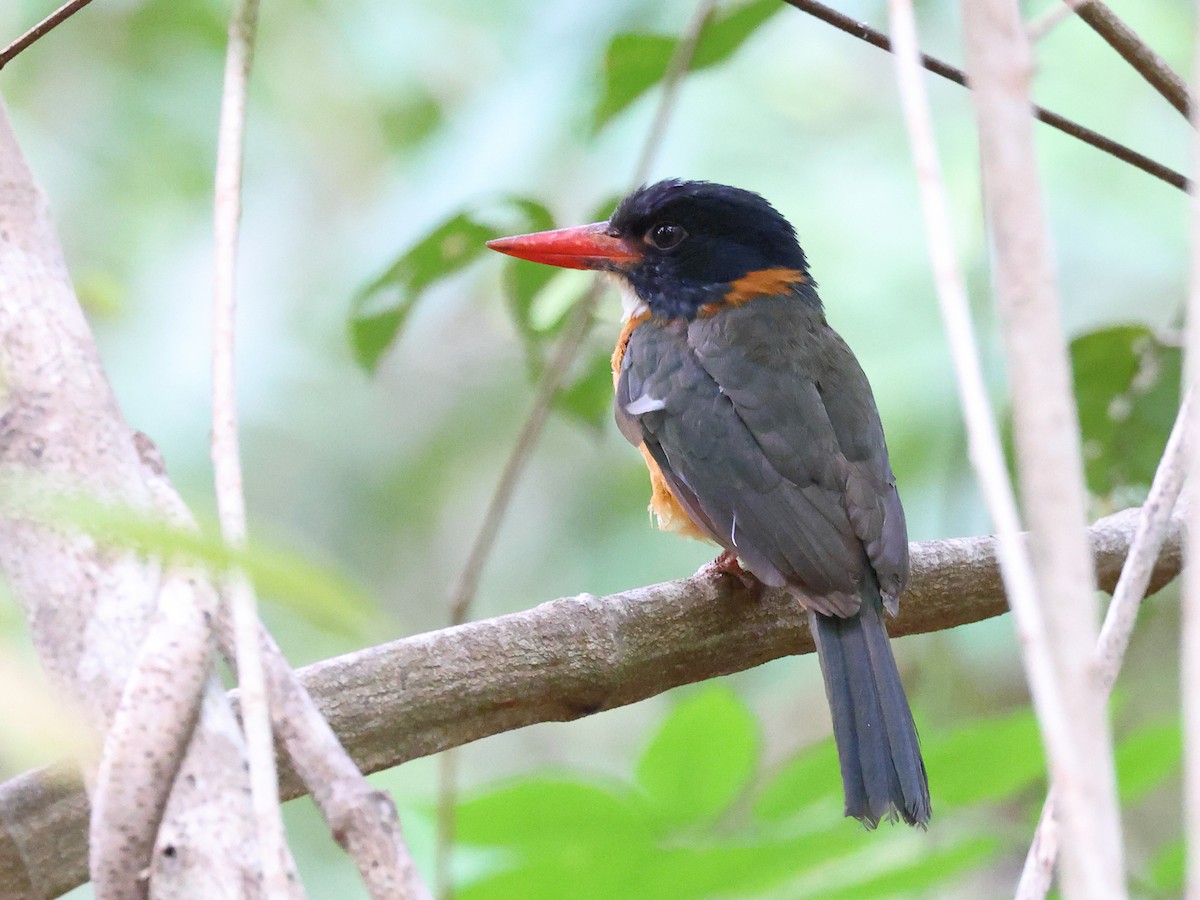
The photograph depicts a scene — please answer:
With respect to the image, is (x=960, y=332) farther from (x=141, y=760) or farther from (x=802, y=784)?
(x=802, y=784)

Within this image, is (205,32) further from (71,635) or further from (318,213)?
(71,635)

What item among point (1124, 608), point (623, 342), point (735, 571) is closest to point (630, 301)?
point (623, 342)

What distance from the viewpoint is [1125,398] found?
251 centimetres

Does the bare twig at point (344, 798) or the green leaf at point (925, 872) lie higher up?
the green leaf at point (925, 872)

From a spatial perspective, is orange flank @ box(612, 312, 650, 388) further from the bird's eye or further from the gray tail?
the gray tail

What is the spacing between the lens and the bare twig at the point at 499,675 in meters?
1.42

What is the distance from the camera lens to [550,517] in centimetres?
482

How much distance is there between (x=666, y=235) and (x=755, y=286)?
226 millimetres

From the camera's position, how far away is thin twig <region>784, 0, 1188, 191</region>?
160 cm

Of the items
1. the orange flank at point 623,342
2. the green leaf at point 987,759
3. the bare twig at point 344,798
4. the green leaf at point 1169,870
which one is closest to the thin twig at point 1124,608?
the bare twig at point 344,798

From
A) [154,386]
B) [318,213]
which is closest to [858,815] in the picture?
[154,386]

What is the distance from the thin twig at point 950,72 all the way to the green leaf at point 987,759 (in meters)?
0.77

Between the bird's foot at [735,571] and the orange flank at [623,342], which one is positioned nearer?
the bird's foot at [735,571]

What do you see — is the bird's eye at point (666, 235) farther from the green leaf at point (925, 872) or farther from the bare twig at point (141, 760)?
the bare twig at point (141, 760)
